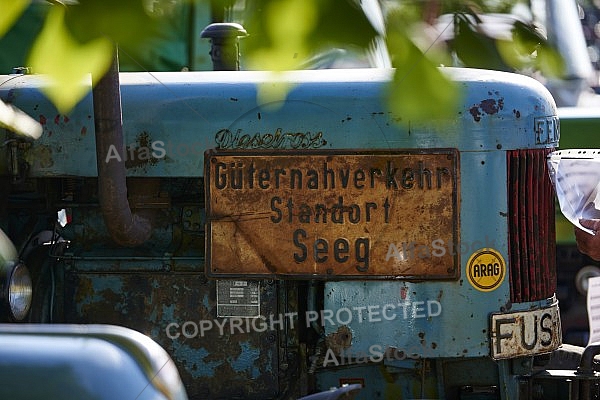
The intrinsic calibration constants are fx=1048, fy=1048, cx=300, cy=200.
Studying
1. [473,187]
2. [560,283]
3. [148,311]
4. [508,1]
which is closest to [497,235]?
[473,187]

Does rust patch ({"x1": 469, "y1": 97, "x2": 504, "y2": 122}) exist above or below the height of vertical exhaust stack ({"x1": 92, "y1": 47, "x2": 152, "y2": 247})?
above

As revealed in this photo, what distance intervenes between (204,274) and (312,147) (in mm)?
488

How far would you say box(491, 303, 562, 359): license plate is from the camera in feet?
9.55

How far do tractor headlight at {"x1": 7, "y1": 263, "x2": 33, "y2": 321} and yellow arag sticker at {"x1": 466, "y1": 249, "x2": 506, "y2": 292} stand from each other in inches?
47.9

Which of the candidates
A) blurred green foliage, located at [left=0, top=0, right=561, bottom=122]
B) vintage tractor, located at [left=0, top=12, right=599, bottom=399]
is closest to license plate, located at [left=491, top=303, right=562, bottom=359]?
vintage tractor, located at [left=0, top=12, right=599, bottom=399]

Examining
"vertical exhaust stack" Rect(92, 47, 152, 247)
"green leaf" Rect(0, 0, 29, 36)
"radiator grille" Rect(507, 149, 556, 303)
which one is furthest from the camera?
"radiator grille" Rect(507, 149, 556, 303)

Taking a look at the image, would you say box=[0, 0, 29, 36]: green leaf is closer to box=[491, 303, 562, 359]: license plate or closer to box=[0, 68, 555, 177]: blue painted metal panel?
box=[0, 68, 555, 177]: blue painted metal panel

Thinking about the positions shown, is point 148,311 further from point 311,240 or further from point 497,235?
point 497,235

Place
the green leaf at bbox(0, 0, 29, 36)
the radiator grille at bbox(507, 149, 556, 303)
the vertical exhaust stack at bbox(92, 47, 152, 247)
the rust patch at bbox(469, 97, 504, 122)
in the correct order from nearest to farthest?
the green leaf at bbox(0, 0, 29, 36) < the vertical exhaust stack at bbox(92, 47, 152, 247) < the rust patch at bbox(469, 97, 504, 122) < the radiator grille at bbox(507, 149, 556, 303)

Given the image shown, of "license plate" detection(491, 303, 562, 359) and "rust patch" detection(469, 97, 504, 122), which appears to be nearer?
"rust patch" detection(469, 97, 504, 122)

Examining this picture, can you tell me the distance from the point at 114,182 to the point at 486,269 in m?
1.04

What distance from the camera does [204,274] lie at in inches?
117

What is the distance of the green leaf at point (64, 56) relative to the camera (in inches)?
42.7

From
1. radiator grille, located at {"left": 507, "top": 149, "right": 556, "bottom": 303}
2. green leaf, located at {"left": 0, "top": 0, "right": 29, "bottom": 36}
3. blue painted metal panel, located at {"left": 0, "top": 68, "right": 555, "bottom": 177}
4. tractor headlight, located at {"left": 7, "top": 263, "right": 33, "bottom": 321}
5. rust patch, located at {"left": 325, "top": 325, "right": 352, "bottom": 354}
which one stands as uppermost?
blue painted metal panel, located at {"left": 0, "top": 68, "right": 555, "bottom": 177}
